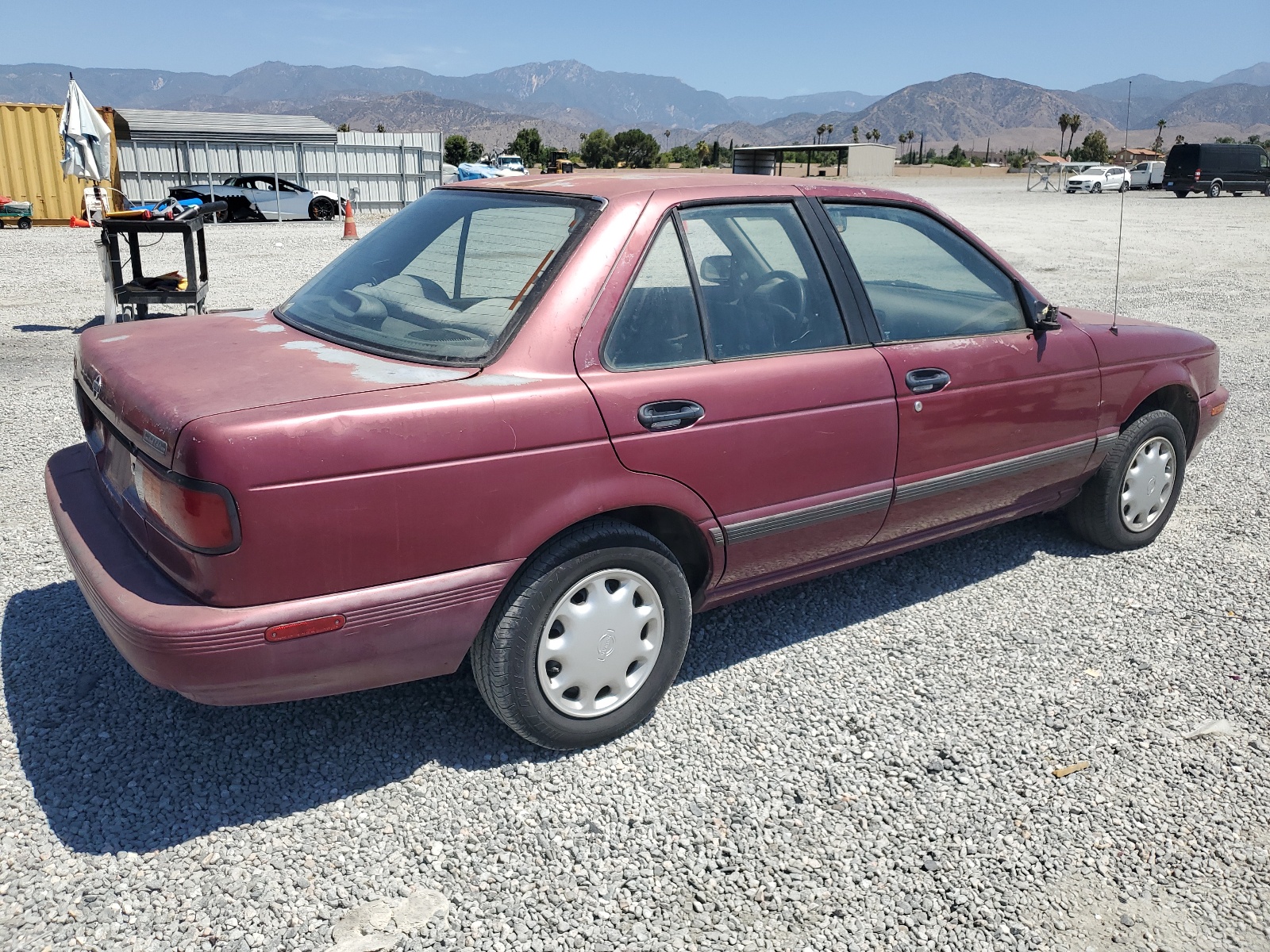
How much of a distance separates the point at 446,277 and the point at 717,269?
0.91 m

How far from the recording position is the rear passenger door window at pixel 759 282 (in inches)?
123

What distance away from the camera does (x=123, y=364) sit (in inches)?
114

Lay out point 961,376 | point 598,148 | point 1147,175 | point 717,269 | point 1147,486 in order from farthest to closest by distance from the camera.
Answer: point 598,148
point 1147,175
point 1147,486
point 961,376
point 717,269

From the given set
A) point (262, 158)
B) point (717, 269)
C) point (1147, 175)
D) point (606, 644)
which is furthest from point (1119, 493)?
point (1147, 175)

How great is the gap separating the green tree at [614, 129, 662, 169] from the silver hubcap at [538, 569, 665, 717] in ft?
237

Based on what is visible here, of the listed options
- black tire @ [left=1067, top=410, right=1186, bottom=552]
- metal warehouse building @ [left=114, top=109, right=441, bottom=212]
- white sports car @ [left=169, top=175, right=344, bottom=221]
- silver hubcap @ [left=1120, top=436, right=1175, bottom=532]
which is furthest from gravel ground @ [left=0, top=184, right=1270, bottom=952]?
metal warehouse building @ [left=114, top=109, right=441, bottom=212]

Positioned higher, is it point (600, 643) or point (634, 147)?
point (634, 147)

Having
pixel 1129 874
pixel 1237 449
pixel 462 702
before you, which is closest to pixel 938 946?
pixel 1129 874

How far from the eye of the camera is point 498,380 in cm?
262

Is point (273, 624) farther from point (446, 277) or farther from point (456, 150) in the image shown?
point (456, 150)

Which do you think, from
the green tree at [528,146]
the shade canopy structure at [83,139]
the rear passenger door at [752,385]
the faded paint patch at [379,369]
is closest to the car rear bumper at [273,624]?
the faded paint patch at [379,369]

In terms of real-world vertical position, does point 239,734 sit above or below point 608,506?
below

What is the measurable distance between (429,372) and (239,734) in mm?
1318

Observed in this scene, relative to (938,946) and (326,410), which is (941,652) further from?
(326,410)
